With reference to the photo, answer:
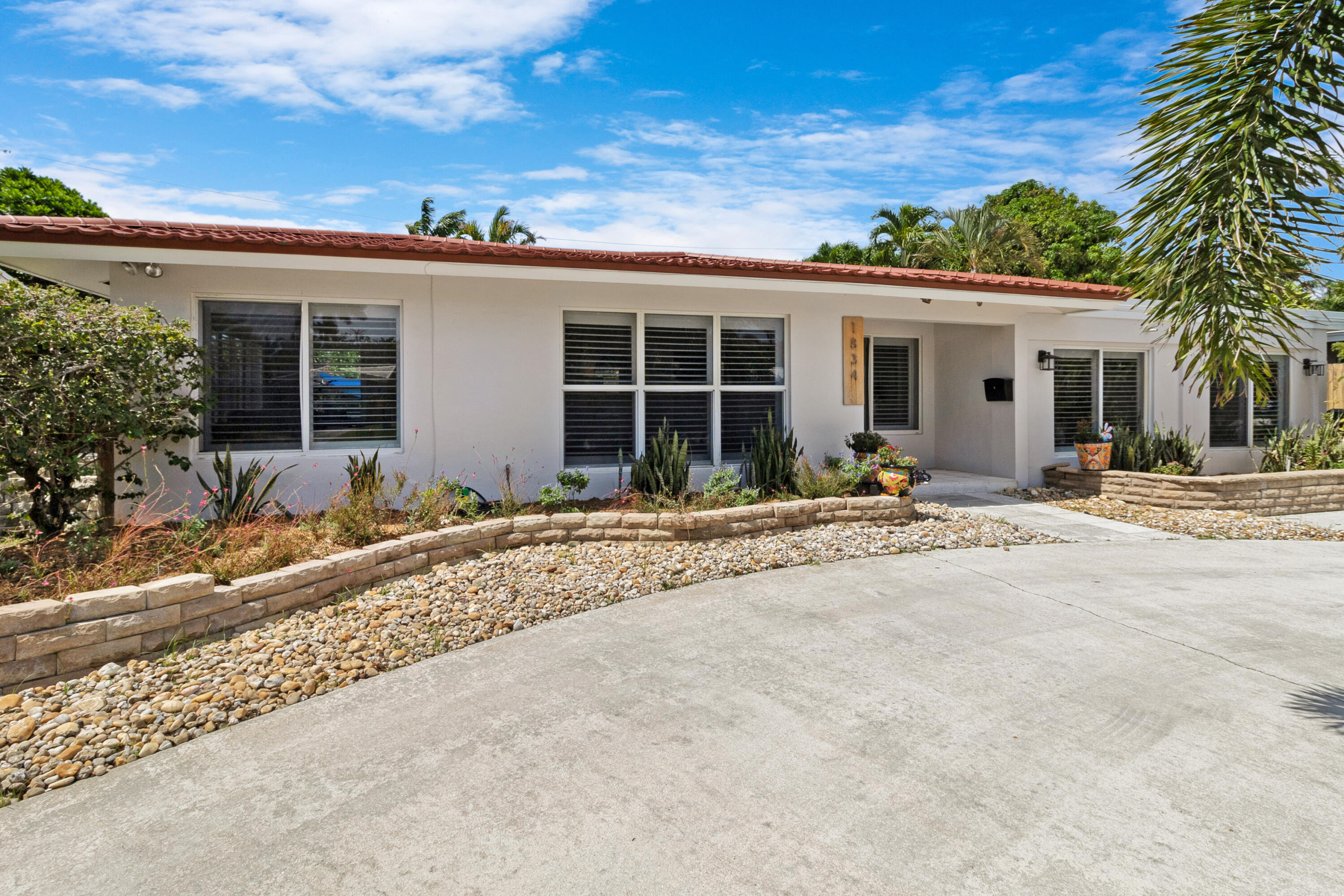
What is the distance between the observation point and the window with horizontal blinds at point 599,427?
8062 millimetres

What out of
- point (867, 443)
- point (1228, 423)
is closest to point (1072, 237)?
point (1228, 423)

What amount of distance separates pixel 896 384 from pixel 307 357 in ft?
27.8

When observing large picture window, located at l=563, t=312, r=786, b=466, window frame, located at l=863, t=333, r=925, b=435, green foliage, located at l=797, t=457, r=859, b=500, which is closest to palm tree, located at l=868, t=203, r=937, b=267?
window frame, located at l=863, t=333, r=925, b=435

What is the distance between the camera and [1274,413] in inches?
470

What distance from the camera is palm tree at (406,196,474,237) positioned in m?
26.8

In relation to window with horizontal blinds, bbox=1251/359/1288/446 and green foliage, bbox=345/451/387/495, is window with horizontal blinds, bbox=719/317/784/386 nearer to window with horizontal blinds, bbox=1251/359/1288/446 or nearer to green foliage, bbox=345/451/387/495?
green foliage, bbox=345/451/387/495

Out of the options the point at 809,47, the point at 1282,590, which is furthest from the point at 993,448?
the point at 809,47

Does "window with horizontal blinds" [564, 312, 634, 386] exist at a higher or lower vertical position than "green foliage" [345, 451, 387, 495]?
higher

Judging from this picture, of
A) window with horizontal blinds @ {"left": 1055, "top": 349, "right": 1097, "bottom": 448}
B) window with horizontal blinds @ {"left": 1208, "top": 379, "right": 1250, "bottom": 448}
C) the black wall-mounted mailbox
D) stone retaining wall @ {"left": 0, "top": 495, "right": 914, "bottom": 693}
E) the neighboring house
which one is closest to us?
stone retaining wall @ {"left": 0, "top": 495, "right": 914, "bottom": 693}

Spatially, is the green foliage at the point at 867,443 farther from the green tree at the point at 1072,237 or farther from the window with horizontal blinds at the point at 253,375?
the green tree at the point at 1072,237

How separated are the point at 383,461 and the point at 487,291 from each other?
208 centimetres

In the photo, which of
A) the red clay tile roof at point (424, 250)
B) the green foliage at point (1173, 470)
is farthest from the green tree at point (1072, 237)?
the red clay tile roof at point (424, 250)

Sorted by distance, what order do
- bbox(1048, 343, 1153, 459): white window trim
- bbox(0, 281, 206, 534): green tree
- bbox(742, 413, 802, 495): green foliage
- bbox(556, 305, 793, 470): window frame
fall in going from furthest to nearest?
bbox(1048, 343, 1153, 459): white window trim < bbox(556, 305, 793, 470): window frame < bbox(742, 413, 802, 495): green foliage < bbox(0, 281, 206, 534): green tree

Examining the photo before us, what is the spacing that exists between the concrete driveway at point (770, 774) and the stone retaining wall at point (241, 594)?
98cm
